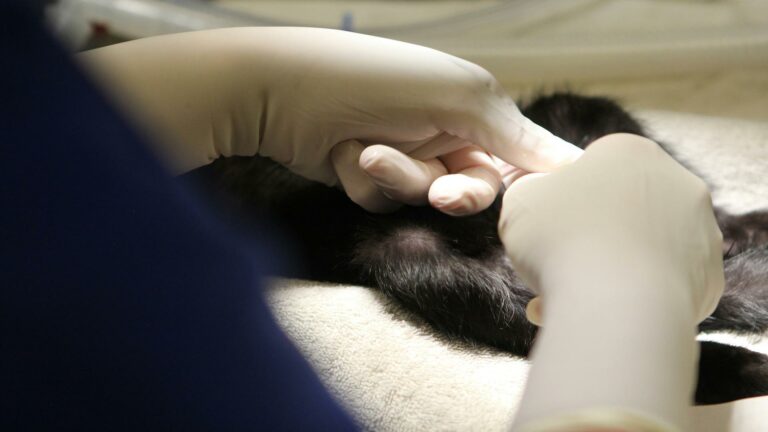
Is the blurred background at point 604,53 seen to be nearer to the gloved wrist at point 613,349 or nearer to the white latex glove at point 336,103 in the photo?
the white latex glove at point 336,103

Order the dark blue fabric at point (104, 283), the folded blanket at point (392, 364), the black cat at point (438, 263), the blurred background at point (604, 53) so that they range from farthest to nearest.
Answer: the blurred background at point (604, 53) < the black cat at point (438, 263) < the folded blanket at point (392, 364) < the dark blue fabric at point (104, 283)

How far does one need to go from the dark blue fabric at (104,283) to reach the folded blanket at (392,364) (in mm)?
165

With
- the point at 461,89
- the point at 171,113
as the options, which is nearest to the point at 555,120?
the point at 461,89

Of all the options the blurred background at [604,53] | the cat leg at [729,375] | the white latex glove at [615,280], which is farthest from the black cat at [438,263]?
the blurred background at [604,53]

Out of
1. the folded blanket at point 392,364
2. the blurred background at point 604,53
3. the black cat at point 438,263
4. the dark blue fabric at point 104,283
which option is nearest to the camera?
the dark blue fabric at point 104,283

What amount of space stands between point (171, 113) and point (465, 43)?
876mm

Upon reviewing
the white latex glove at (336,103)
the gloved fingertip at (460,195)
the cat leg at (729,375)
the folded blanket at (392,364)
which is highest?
the white latex glove at (336,103)

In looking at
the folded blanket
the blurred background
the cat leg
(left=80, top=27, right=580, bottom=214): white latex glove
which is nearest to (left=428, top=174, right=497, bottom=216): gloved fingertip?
(left=80, top=27, right=580, bottom=214): white latex glove

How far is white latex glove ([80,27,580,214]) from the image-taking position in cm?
68

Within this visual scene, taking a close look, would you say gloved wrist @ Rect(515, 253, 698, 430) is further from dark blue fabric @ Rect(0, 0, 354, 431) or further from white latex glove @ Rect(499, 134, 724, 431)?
dark blue fabric @ Rect(0, 0, 354, 431)

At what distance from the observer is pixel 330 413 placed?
0.52 metres

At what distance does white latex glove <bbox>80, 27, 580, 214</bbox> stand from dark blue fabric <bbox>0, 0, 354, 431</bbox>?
24cm

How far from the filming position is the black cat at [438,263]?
30.0 inches

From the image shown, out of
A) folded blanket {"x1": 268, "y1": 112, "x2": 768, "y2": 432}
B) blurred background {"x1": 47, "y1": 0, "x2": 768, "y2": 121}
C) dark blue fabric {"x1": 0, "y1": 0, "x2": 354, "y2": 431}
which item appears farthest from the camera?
blurred background {"x1": 47, "y1": 0, "x2": 768, "y2": 121}
